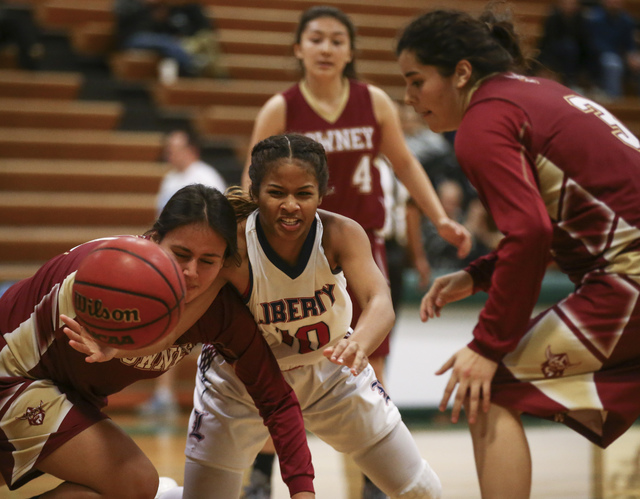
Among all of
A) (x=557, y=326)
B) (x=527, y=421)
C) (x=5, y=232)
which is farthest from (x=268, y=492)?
(x=5, y=232)

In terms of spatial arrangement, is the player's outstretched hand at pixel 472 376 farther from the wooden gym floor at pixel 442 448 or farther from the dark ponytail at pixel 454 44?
the wooden gym floor at pixel 442 448

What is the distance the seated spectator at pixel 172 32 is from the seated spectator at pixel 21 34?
37.2 inches

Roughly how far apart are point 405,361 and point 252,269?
314cm

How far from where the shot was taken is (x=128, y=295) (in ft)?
6.75

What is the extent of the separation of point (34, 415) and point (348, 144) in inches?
74.1

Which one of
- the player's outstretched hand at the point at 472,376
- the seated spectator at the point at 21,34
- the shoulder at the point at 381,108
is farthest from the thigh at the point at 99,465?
the seated spectator at the point at 21,34

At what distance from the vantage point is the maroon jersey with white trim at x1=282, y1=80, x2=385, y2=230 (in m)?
3.61

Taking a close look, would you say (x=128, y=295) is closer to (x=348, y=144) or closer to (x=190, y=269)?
(x=190, y=269)

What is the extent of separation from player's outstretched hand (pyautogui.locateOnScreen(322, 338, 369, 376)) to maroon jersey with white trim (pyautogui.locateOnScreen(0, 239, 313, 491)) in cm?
31

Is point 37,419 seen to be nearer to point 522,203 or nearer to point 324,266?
point 324,266

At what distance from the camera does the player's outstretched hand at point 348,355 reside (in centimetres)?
210

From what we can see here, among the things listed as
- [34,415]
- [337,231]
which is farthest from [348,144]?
[34,415]

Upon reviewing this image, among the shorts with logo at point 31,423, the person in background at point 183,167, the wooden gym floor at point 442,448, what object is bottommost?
the wooden gym floor at point 442,448

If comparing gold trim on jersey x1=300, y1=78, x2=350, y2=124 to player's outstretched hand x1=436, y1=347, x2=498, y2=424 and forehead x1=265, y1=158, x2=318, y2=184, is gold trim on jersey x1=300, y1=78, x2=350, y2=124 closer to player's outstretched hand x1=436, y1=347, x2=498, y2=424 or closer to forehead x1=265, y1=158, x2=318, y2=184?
forehead x1=265, y1=158, x2=318, y2=184
